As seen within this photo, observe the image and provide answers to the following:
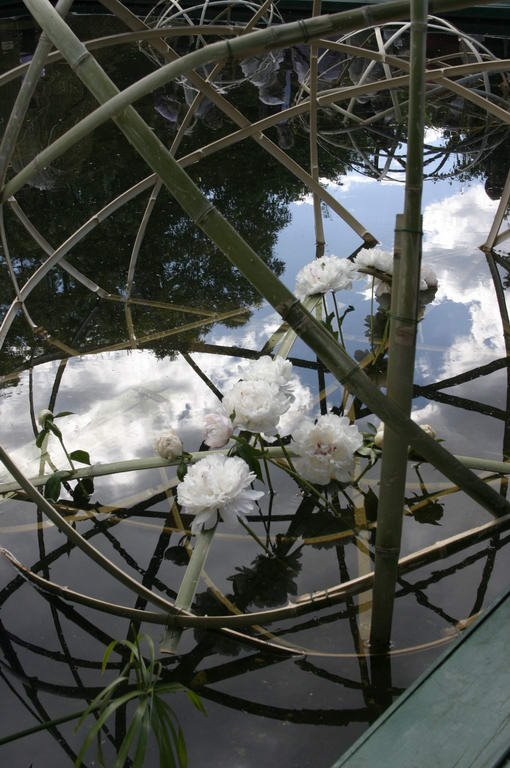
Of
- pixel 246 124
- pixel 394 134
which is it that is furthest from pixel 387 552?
pixel 394 134

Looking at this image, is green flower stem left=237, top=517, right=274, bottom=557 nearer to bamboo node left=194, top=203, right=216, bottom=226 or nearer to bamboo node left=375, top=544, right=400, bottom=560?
bamboo node left=375, top=544, right=400, bottom=560

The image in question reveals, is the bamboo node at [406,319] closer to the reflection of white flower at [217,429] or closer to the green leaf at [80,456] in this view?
the reflection of white flower at [217,429]

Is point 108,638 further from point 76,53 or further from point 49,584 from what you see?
point 76,53

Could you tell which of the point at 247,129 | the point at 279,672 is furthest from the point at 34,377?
the point at 279,672

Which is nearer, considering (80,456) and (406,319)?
(406,319)

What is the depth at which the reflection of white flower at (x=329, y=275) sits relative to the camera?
1237 mm

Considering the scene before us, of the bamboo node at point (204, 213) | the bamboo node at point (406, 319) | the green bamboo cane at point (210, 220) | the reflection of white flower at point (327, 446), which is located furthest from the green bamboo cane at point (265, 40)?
the reflection of white flower at point (327, 446)

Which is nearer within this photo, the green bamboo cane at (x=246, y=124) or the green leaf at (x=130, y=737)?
the green leaf at (x=130, y=737)

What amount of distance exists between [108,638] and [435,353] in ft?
2.76

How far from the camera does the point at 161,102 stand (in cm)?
→ 312

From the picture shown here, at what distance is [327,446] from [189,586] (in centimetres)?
21

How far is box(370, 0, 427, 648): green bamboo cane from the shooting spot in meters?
0.67

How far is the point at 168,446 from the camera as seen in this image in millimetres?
958

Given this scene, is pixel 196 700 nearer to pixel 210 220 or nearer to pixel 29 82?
pixel 210 220
